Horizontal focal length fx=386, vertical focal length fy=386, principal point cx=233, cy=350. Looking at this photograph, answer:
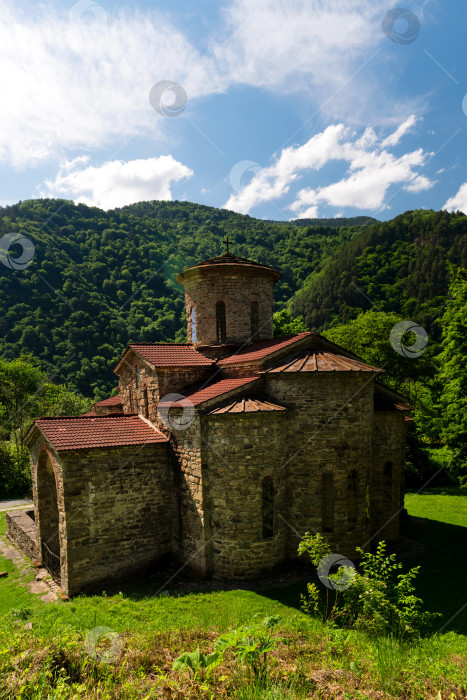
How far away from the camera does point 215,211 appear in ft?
244

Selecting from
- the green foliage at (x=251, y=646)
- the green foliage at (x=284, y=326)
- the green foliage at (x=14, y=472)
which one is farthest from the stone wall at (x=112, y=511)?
the green foliage at (x=284, y=326)

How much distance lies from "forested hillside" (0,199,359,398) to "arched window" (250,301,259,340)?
3067 cm

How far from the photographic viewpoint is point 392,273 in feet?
164

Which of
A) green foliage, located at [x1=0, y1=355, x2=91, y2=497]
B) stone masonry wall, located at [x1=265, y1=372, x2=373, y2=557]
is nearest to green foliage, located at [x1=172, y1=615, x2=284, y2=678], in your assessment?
stone masonry wall, located at [x1=265, y1=372, x2=373, y2=557]

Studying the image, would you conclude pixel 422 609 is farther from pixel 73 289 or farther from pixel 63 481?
pixel 73 289

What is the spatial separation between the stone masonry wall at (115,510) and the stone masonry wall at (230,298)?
5.07 metres

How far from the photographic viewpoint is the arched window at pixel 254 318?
14820 mm

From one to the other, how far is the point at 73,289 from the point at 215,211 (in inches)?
1492

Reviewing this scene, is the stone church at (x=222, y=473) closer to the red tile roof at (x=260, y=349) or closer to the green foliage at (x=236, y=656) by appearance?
the red tile roof at (x=260, y=349)

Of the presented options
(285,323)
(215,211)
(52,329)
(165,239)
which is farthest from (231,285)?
(215,211)

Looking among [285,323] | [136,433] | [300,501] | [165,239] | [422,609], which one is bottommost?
[422,609]

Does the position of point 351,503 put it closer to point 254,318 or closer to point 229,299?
point 254,318

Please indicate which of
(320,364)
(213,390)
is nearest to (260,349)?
(213,390)

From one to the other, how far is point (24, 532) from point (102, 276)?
4153 centimetres
